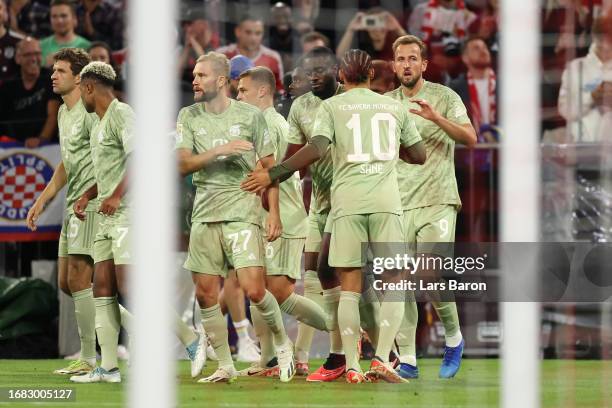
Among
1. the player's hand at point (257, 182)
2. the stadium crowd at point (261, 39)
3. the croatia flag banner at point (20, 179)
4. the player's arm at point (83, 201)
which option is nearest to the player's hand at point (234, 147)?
the player's hand at point (257, 182)

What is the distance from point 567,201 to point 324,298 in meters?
2.28

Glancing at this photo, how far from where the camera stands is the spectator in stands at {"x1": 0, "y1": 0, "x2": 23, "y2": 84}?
10555 millimetres

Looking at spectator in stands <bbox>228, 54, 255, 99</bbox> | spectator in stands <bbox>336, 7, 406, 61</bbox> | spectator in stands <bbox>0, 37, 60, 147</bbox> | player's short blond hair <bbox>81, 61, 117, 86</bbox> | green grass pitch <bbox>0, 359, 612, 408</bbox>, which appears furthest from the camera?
spectator in stands <bbox>0, 37, 60, 147</bbox>

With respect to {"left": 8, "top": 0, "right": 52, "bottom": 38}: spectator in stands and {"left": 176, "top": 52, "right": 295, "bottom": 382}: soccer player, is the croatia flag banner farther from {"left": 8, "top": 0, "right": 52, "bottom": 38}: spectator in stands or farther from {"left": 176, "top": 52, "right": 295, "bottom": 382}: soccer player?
{"left": 176, "top": 52, "right": 295, "bottom": 382}: soccer player

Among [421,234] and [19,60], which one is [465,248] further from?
[19,60]

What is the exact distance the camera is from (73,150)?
835cm

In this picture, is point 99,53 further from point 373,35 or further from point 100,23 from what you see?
point 373,35

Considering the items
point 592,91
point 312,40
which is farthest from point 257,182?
point 592,91

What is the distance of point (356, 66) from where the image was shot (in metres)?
7.61

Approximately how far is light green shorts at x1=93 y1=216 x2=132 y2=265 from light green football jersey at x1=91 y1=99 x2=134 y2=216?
0.25ft

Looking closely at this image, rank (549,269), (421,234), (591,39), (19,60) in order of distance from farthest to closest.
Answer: (19,60), (591,39), (421,234), (549,269)

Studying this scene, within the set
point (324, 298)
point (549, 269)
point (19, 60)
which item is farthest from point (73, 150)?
point (549, 269)

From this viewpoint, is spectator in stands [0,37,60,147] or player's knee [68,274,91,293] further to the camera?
spectator in stands [0,37,60,147]

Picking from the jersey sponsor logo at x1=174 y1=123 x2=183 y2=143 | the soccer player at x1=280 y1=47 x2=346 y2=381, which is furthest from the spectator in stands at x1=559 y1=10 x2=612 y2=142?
the jersey sponsor logo at x1=174 y1=123 x2=183 y2=143
